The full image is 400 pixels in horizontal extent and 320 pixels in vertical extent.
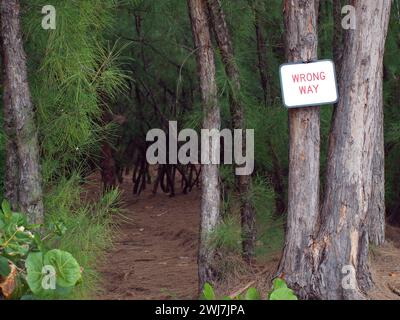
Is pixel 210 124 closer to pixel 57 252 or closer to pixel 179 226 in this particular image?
pixel 57 252

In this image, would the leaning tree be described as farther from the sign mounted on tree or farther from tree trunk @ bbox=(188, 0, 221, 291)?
tree trunk @ bbox=(188, 0, 221, 291)

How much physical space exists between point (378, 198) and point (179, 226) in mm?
3151

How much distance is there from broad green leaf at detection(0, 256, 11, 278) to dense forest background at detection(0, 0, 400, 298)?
2.27 ft

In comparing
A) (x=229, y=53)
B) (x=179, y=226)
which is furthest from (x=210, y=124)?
(x=179, y=226)

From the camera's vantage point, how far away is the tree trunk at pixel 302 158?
459 centimetres

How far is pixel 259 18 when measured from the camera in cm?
714

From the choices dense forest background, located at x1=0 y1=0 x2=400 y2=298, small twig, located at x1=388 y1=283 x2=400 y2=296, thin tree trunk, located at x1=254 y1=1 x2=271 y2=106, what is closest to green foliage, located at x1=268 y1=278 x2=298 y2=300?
dense forest background, located at x1=0 y1=0 x2=400 y2=298

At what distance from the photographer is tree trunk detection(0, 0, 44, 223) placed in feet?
14.8

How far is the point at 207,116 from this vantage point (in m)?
5.38

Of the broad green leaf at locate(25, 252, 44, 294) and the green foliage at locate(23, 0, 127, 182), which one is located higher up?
the green foliage at locate(23, 0, 127, 182)

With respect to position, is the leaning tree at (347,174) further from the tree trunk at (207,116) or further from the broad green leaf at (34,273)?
the broad green leaf at (34,273)

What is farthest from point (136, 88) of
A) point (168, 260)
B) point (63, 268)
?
point (63, 268)

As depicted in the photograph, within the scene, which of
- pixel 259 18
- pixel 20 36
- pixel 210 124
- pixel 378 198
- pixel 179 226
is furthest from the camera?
pixel 179 226

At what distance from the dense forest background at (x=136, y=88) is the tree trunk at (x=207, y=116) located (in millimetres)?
93
